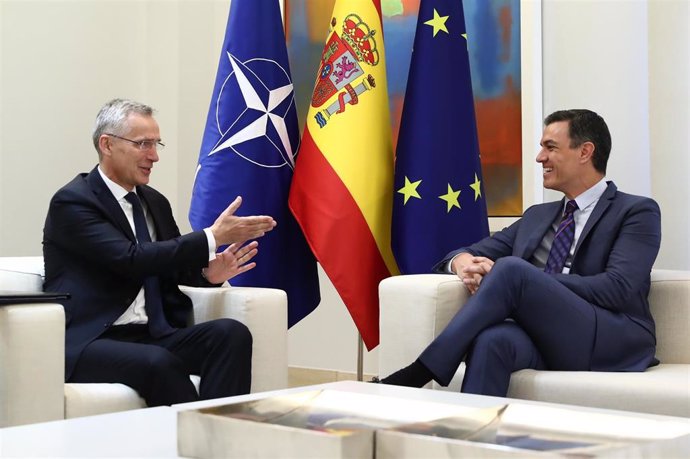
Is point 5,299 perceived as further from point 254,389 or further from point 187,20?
point 187,20

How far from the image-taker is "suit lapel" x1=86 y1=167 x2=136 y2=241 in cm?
334

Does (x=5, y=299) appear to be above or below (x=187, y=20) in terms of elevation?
below

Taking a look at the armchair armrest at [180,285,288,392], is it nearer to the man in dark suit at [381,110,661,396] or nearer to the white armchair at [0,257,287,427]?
the white armchair at [0,257,287,427]

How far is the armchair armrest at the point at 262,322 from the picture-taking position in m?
3.31

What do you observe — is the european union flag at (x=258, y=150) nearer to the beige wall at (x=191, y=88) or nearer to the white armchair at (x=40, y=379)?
the white armchair at (x=40, y=379)

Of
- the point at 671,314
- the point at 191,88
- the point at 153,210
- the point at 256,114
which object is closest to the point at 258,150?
the point at 256,114

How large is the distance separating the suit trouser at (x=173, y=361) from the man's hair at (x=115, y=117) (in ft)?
2.32

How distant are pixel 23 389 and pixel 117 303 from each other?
2.01 ft

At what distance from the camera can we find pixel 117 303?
3.27 m

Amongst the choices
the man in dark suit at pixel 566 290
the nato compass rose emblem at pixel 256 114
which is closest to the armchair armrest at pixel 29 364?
the man in dark suit at pixel 566 290

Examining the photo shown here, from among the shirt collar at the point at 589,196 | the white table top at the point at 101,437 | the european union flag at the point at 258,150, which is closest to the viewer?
the white table top at the point at 101,437

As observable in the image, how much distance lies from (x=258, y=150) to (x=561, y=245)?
131cm

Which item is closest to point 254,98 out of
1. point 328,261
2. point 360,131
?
point 360,131

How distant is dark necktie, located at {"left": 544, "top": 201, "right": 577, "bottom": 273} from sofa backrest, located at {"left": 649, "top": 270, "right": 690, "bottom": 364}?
1.05ft
